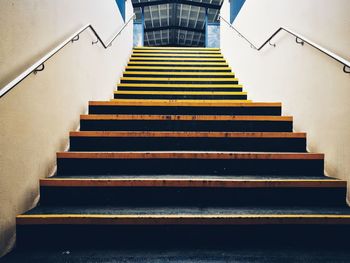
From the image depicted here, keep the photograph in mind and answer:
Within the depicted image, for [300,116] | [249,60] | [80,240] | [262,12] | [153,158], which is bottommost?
[80,240]

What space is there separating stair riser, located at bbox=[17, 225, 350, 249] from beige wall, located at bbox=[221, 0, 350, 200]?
0.54 meters

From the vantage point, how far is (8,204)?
57.3 inches

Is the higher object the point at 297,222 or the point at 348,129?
the point at 348,129

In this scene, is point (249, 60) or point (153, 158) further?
point (249, 60)

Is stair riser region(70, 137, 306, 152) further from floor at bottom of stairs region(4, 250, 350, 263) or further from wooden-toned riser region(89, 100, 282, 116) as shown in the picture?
floor at bottom of stairs region(4, 250, 350, 263)

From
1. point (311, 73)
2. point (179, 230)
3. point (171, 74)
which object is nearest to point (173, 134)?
point (179, 230)

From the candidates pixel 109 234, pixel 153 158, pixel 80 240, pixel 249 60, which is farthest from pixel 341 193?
pixel 249 60

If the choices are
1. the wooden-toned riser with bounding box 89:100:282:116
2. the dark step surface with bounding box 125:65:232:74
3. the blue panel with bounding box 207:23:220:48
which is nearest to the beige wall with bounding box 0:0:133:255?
the wooden-toned riser with bounding box 89:100:282:116

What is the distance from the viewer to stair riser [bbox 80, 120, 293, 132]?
2.45m

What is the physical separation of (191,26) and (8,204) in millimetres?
11910

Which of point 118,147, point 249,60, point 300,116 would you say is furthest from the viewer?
point 249,60

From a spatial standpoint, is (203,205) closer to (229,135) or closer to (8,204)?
(229,135)

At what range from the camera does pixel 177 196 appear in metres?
1.74

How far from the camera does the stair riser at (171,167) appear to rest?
1.99m
